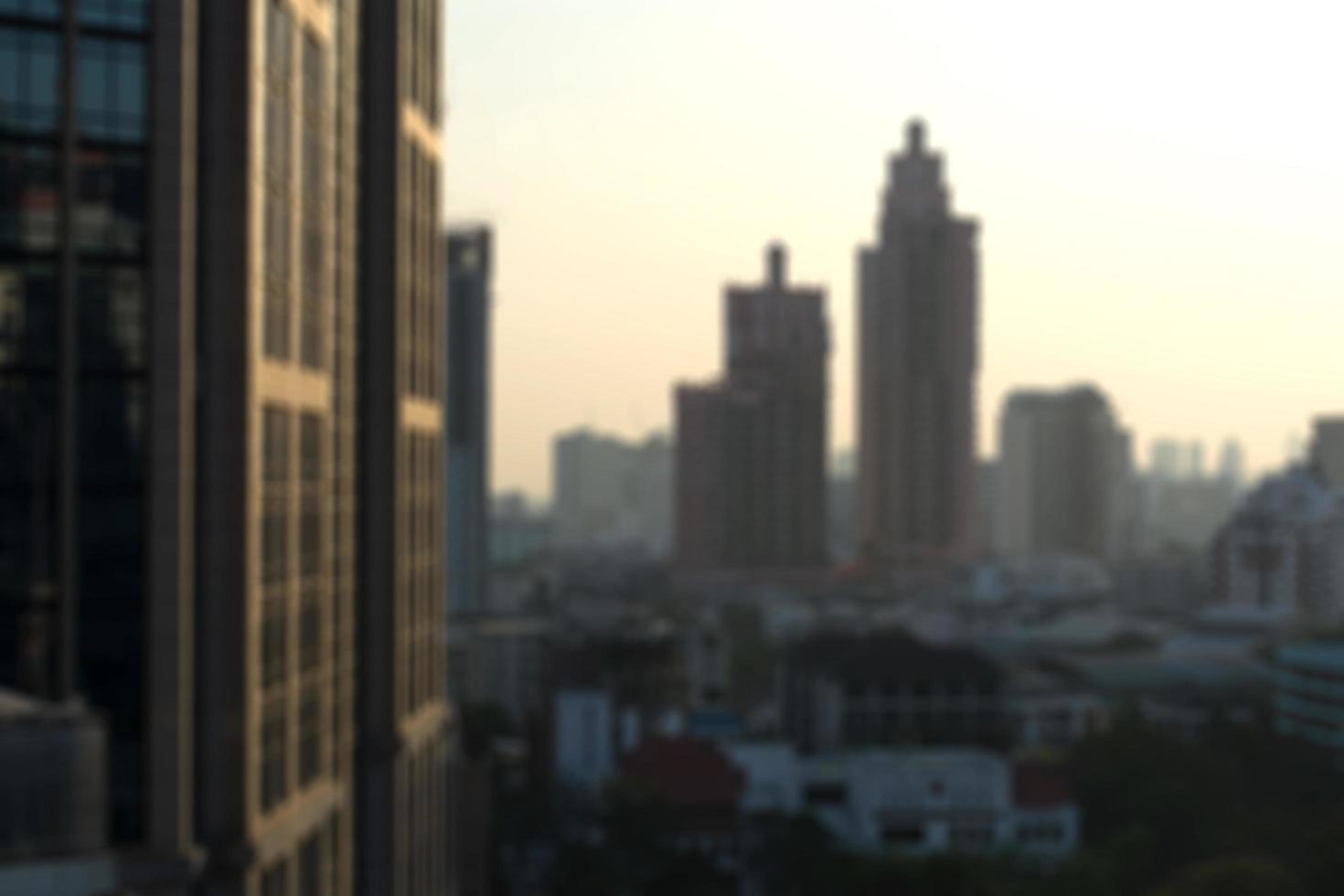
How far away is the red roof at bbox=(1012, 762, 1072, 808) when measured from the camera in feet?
254

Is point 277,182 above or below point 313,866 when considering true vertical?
above

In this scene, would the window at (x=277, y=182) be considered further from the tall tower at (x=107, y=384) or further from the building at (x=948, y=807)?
the building at (x=948, y=807)

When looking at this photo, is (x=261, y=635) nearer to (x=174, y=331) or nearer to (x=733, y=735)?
(x=174, y=331)

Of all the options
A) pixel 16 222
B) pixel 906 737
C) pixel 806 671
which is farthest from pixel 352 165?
pixel 806 671

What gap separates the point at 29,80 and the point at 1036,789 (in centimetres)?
5978

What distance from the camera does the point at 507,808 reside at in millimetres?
78688

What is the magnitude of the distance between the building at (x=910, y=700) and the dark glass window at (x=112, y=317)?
7322cm

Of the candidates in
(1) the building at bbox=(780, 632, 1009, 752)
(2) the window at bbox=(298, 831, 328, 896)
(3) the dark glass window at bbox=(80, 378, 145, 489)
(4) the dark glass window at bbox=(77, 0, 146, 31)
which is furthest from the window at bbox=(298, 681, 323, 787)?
(1) the building at bbox=(780, 632, 1009, 752)

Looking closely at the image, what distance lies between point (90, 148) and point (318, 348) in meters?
9.20

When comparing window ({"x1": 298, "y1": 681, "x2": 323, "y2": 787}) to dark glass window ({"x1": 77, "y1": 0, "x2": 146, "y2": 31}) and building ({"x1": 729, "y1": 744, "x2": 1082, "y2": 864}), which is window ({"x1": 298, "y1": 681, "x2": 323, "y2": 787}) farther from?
building ({"x1": 729, "y1": 744, "x2": 1082, "y2": 864})

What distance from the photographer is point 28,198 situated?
85.0 ft

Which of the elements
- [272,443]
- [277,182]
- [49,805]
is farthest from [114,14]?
[49,805]

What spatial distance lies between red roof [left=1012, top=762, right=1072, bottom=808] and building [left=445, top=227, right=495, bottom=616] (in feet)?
302

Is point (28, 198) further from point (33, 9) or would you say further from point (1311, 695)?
point (1311, 695)
